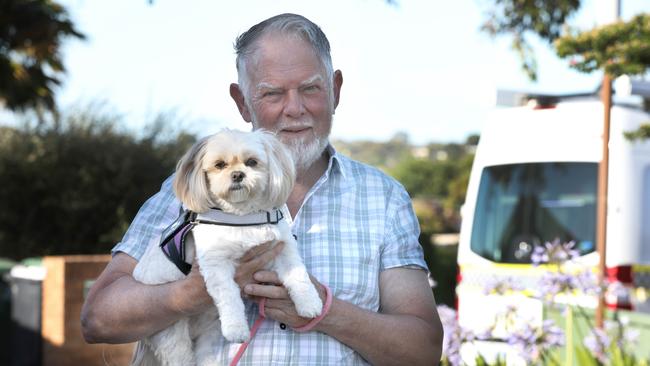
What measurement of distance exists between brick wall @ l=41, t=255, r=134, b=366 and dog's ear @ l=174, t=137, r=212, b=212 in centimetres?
686

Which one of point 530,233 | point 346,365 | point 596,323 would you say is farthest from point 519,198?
point 346,365

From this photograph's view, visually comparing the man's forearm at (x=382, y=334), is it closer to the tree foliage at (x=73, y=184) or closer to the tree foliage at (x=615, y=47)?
the tree foliage at (x=615, y=47)

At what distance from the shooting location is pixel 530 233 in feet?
32.4

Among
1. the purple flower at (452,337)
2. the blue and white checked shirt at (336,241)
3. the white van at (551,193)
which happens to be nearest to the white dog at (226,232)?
the blue and white checked shirt at (336,241)

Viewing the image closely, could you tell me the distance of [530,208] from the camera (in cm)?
998

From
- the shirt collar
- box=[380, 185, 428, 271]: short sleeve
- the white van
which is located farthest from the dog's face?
the white van

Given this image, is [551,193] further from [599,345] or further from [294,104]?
[294,104]

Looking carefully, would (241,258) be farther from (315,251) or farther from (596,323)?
(596,323)

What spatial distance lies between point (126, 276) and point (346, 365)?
29.3 inches

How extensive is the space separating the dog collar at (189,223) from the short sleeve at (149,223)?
0.58 feet

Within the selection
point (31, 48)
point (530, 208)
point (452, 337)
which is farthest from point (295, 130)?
point (31, 48)

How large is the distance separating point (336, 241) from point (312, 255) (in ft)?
0.29

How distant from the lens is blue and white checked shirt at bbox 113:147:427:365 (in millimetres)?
2947

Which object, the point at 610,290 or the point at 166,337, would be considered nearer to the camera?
the point at 166,337
